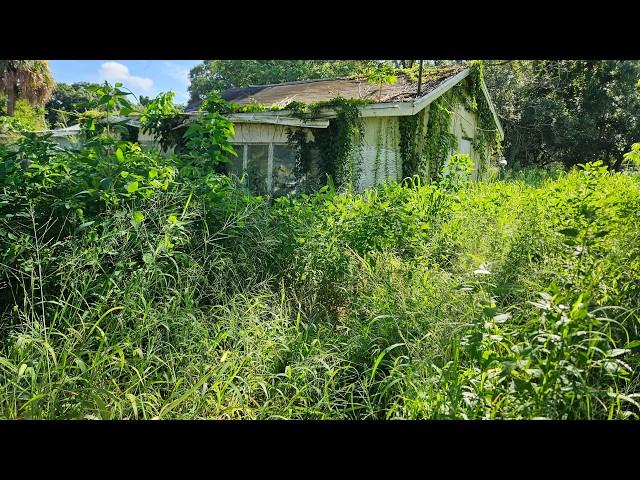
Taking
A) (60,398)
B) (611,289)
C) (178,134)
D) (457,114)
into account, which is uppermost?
(457,114)

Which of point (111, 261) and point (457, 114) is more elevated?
point (457, 114)

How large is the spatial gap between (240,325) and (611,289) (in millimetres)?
2553

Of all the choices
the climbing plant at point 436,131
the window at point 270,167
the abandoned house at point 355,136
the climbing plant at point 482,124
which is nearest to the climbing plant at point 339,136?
the abandoned house at point 355,136

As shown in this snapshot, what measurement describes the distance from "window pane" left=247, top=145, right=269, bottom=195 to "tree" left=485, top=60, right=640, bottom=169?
1556 cm

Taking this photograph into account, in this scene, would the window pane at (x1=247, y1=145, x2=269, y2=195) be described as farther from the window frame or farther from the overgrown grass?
the overgrown grass

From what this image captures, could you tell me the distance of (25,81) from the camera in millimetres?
19766

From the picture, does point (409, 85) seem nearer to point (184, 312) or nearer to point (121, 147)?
point (121, 147)

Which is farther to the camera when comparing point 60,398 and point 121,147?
point 121,147

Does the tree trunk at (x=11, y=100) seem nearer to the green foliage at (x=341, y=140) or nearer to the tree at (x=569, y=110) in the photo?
the green foliage at (x=341, y=140)

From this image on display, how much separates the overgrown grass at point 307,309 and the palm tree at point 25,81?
19727mm

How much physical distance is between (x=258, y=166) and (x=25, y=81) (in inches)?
593

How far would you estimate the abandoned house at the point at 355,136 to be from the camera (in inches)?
395
